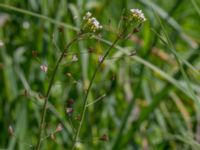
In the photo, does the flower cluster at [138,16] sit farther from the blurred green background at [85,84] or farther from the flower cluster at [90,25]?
Result: the blurred green background at [85,84]

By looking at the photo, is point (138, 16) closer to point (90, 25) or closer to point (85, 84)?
point (90, 25)

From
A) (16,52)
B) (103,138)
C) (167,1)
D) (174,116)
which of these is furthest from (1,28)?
(103,138)

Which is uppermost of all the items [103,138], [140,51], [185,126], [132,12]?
[140,51]

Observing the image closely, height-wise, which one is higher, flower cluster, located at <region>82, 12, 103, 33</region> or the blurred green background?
the blurred green background

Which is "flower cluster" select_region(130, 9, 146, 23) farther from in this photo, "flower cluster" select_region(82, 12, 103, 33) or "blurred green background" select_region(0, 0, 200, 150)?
"blurred green background" select_region(0, 0, 200, 150)

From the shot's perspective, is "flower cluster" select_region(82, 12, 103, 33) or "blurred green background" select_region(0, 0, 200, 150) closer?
"flower cluster" select_region(82, 12, 103, 33)

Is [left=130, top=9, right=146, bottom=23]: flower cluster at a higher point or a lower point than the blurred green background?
lower

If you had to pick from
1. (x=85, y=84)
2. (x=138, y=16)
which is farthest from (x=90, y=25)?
(x=85, y=84)

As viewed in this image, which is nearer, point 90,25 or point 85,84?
point 90,25

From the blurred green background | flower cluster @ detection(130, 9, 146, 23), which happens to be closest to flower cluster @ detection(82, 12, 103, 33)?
flower cluster @ detection(130, 9, 146, 23)

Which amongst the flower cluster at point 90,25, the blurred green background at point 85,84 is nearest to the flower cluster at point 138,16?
the flower cluster at point 90,25

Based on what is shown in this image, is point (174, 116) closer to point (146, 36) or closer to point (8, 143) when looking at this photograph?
point (146, 36)
